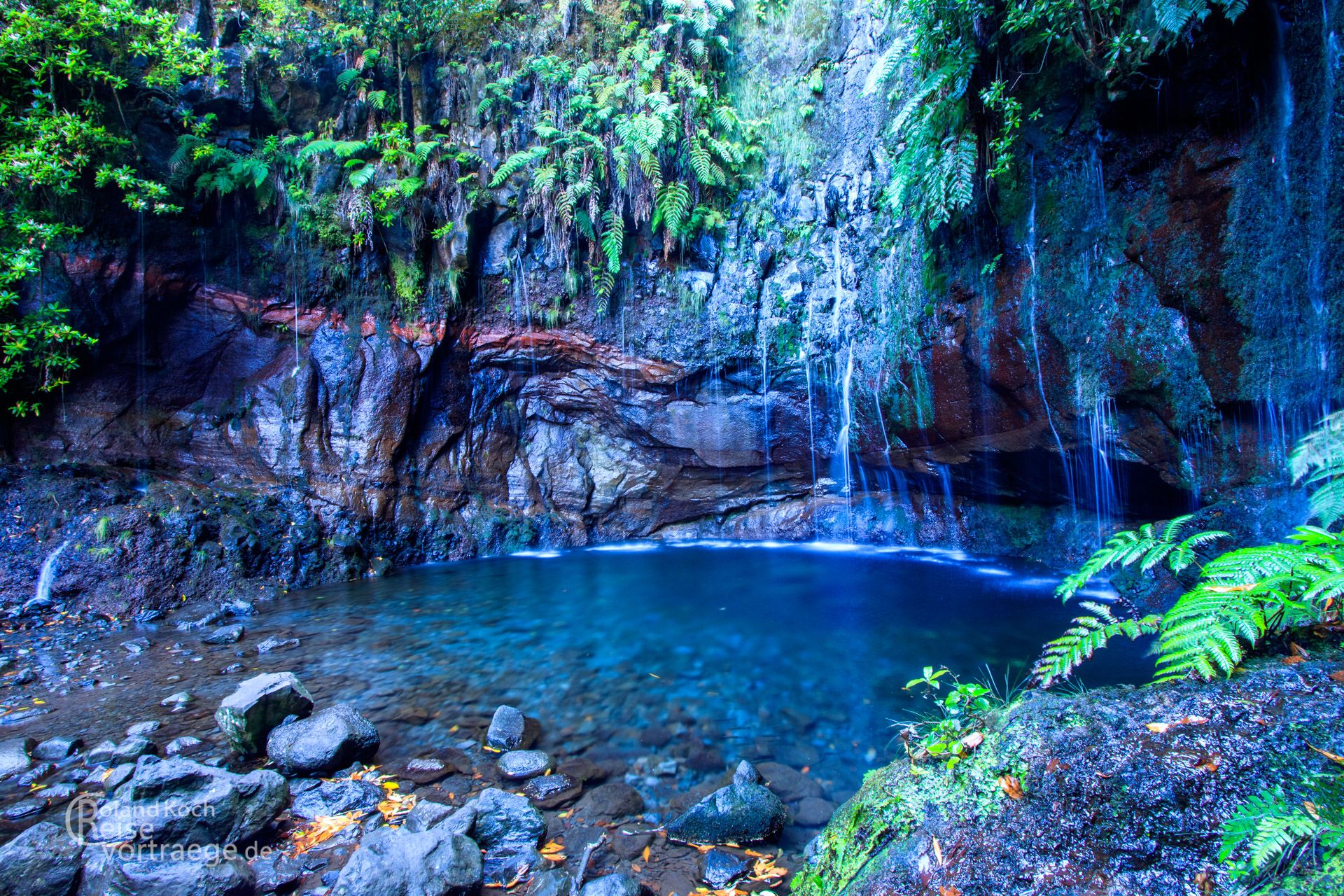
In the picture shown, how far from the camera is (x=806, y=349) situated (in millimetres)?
10609

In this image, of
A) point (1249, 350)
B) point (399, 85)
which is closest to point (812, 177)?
point (1249, 350)

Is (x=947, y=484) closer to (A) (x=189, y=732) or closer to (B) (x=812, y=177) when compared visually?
(B) (x=812, y=177)

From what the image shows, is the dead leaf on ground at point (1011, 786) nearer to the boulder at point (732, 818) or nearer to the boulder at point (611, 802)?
the boulder at point (732, 818)

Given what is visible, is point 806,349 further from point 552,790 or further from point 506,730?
point 552,790

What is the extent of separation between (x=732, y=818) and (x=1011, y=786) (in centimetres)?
160

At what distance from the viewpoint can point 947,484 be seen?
10.3m

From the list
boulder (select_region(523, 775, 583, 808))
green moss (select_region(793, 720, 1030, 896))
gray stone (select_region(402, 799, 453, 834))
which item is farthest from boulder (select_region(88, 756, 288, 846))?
green moss (select_region(793, 720, 1030, 896))

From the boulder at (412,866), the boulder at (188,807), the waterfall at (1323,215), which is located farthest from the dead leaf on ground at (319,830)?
the waterfall at (1323,215)

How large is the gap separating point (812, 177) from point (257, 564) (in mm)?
11365

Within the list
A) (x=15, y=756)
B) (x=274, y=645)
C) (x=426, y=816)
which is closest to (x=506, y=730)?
(x=426, y=816)

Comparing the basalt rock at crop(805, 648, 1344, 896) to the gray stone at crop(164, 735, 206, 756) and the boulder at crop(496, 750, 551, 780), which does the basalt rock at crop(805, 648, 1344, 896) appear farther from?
the gray stone at crop(164, 735, 206, 756)

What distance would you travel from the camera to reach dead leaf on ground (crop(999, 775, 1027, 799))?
1851 millimetres

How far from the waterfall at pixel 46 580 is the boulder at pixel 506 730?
285 inches

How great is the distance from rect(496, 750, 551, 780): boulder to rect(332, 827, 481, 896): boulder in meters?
0.86
